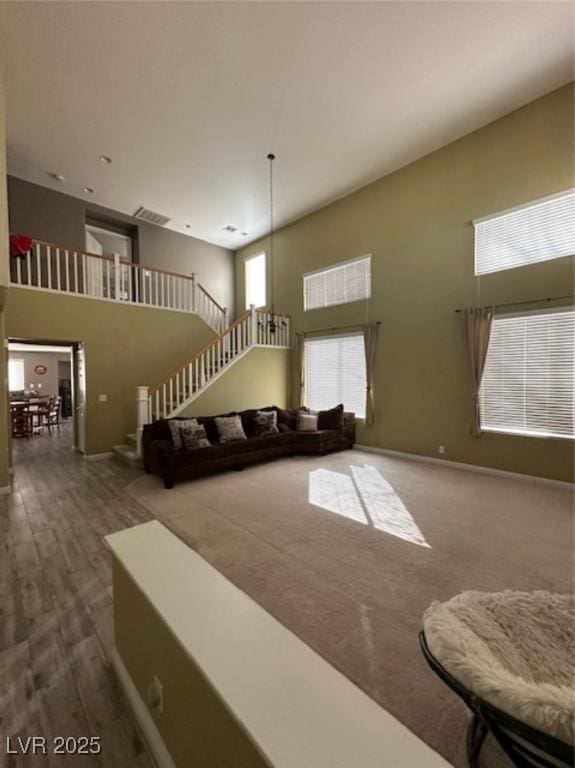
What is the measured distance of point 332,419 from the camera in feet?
20.5

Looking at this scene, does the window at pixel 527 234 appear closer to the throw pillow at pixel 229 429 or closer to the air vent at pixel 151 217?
the throw pillow at pixel 229 429

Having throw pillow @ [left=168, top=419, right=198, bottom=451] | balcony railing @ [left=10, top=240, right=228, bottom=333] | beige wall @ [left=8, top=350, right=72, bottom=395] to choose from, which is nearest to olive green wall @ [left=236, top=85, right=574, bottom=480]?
balcony railing @ [left=10, top=240, right=228, bottom=333]

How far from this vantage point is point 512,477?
4.54 meters

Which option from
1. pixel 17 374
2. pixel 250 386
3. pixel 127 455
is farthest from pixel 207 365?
pixel 17 374

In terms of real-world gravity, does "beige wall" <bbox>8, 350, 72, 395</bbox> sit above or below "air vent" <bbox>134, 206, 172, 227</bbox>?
below

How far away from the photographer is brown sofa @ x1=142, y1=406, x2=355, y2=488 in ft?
14.6

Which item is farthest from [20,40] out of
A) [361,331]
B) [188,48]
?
[361,331]

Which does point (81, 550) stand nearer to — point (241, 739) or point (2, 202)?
point (241, 739)

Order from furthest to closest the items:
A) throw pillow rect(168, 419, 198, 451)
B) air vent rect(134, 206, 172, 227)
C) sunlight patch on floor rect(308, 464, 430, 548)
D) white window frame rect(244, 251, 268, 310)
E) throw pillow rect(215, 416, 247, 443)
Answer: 1. white window frame rect(244, 251, 268, 310)
2. air vent rect(134, 206, 172, 227)
3. throw pillow rect(215, 416, 247, 443)
4. throw pillow rect(168, 419, 198, 451)
5. sunlight patch on floor rect(308, 464, 430, 548)

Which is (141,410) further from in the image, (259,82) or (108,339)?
(259,82)

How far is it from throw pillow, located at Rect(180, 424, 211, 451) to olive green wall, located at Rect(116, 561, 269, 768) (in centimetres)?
316

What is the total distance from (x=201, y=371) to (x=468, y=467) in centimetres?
489

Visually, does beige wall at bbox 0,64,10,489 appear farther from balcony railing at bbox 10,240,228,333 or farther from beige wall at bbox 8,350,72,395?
beige wall at bbox 8,350,72,395

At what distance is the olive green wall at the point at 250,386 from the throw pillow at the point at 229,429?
0.88m
